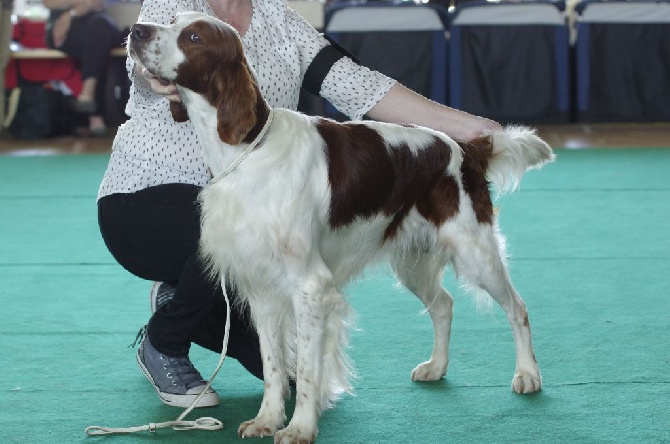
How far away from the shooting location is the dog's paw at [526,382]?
2715 mm

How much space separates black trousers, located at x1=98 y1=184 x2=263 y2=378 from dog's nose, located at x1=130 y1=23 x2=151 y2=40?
543 mm

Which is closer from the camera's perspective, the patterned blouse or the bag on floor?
the patterned blouse

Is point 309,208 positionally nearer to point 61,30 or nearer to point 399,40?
point 399,40

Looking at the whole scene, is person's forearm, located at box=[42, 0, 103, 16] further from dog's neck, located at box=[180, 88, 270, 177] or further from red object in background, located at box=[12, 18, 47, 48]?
dog's neck, located at box=[180, 88, 270, 177]

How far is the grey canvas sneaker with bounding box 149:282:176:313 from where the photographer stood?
3014 mm

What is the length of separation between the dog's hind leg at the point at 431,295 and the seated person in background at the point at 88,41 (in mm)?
5831

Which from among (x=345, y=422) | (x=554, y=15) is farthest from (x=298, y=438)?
(x=554, y=15)

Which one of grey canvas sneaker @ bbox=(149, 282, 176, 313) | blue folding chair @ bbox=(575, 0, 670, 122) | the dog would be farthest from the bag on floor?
the dog

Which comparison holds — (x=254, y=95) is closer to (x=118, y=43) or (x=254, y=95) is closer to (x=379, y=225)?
(x=379, y=225)

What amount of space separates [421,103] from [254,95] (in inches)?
26.8

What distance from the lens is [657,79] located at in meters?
8.27

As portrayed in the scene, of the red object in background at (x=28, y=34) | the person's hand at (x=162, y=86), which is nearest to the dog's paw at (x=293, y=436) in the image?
the person's hand at (x=162, y=86)

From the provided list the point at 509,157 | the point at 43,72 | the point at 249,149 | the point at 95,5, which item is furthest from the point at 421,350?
the point at 43,72

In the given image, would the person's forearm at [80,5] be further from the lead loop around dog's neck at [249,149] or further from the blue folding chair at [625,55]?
the lead loop around dog's neck at [249,149]
